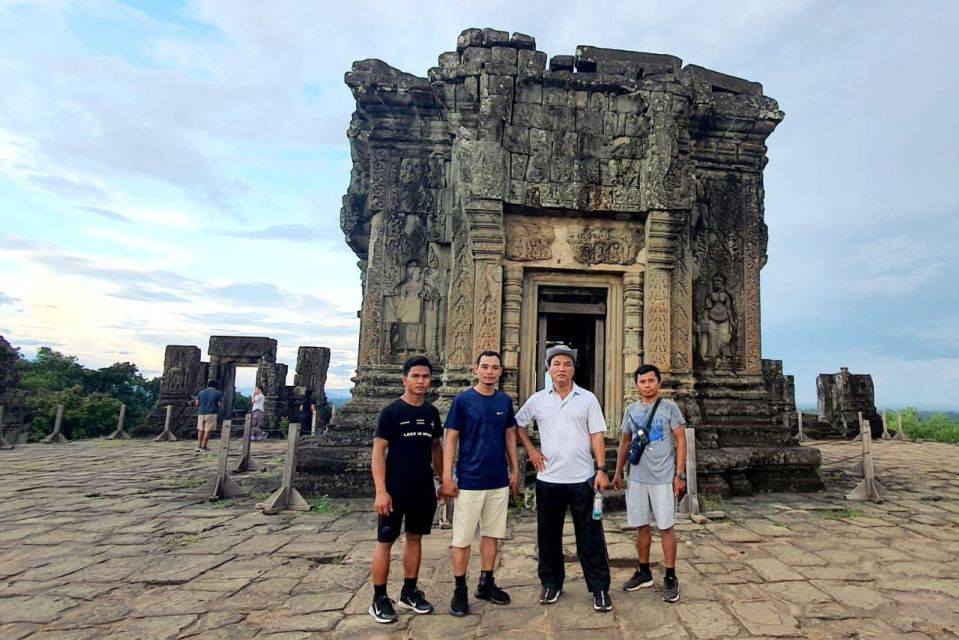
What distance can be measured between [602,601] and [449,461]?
127 centimetres

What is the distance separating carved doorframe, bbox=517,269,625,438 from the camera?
7.03 meters

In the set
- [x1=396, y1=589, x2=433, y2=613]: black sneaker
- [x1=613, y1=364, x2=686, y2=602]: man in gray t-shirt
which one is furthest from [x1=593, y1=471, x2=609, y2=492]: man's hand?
[x1=396, y1=589, x2=433, y2=613]: black sneaker

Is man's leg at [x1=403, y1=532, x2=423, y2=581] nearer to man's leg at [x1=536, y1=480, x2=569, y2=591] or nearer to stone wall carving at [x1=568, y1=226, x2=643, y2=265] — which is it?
man's leg at [x1=536, y1=480, x2=569, y2=591]

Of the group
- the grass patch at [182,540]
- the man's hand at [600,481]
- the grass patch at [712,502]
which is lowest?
the grass patch at [182,540]

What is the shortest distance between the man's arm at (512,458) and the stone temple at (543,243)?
324 centimetres

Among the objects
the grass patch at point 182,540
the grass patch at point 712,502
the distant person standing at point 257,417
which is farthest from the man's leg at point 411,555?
the distant person standing at point 257,417

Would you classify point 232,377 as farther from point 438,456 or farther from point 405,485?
point 405,485

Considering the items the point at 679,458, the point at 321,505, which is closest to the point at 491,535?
the point at 679,458

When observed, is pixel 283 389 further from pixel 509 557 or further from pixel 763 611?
pixel 763 611

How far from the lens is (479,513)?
325 cm

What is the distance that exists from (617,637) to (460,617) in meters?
0.91

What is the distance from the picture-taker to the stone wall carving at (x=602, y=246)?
721 centimetres

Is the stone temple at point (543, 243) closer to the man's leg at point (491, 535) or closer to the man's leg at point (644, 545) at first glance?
the man's leg at point (644, 545)

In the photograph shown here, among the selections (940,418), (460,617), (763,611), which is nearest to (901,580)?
(763,611)
